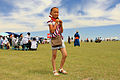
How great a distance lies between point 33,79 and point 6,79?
675mm

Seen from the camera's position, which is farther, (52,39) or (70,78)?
(52,39)

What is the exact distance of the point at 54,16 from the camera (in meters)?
3.74

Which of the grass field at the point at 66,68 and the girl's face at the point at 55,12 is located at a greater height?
the girl's face at the point at 55,12

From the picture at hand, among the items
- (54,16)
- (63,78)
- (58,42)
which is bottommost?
(63,78)

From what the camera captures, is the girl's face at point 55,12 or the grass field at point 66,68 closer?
the grass field at point 66,68

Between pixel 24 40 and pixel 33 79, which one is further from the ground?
pixel 24 40

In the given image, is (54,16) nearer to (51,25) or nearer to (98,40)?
(51,25)

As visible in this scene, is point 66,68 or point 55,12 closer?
point 55,12

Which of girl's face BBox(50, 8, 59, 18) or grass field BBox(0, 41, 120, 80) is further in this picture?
girl's face BBox(50, 8, 59, 18)

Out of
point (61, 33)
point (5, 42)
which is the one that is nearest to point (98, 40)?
point (5, 42)

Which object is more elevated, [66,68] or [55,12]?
[55,12]

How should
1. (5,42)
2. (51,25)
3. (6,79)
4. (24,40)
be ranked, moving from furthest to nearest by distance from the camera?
(5,42) → (24,40) → (51,25) → (6,79)

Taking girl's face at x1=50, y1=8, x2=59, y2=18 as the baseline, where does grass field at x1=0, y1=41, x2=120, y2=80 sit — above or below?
below

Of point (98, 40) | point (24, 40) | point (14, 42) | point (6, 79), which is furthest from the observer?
point (98, 40)
